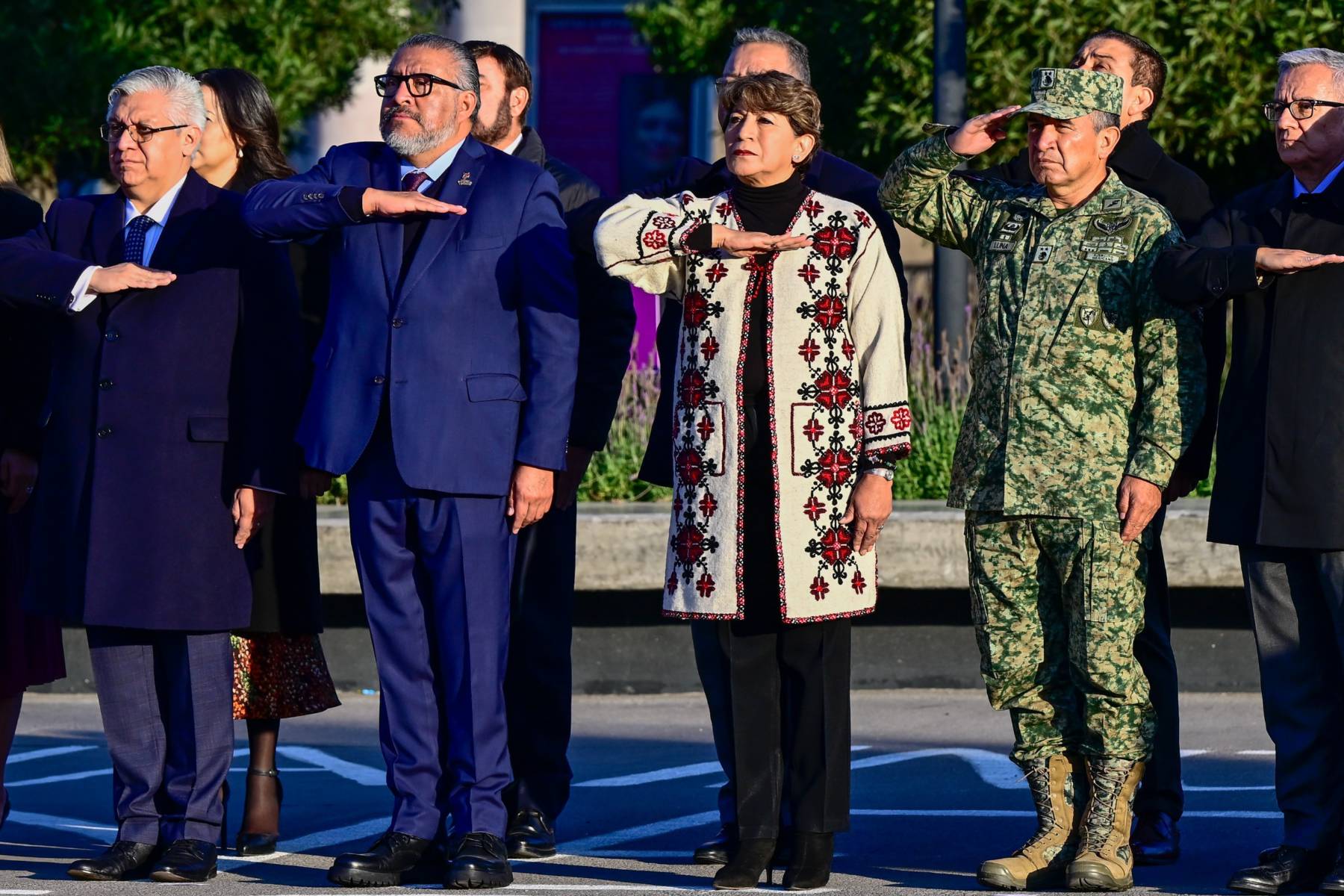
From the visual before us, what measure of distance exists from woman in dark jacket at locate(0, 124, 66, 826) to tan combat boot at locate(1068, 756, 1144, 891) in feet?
9.40

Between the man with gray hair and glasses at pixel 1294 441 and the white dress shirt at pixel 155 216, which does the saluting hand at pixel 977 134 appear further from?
the white dress shirt at pixel 155 216

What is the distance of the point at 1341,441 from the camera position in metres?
5.77

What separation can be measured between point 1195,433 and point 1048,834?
109cm

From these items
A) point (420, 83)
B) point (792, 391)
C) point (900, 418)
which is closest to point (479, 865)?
point (792, 391)

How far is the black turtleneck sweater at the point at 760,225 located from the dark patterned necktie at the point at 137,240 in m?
1.59

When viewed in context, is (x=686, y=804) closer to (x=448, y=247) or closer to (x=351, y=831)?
(x=351, y=831)

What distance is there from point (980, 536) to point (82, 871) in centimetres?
248

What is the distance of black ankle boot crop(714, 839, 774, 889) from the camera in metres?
5.90

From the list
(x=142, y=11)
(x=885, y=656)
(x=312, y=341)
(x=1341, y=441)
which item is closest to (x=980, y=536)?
(x=1341, y=441)

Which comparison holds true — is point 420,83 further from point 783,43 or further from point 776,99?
point 783,43

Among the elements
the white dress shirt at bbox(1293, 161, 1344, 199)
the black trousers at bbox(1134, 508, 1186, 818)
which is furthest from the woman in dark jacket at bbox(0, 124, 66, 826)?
the white dress shirt at bbox(1293, 161, 1344, 199)

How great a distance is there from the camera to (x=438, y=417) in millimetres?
5984

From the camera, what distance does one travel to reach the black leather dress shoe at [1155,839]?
20.5 ft

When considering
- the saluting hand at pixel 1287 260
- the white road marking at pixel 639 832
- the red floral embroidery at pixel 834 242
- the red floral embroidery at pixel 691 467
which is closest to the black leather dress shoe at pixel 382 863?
the white road marking at pixel 639 832
